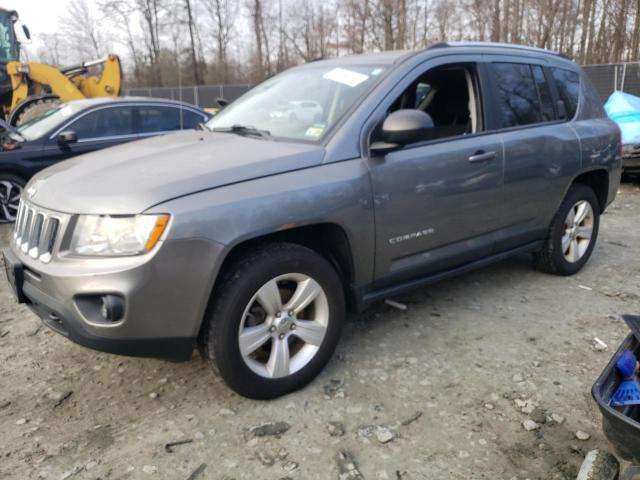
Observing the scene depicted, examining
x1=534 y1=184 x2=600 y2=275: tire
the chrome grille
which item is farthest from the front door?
the chrome grille

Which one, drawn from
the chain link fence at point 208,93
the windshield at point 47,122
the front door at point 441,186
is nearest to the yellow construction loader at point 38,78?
the windshield at point 47,122

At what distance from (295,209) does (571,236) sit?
2.92 metres

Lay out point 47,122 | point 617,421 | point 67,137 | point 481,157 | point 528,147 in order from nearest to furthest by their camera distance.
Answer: point 617,421
point 481,157
point 528,147
point 67,137
point 47,122

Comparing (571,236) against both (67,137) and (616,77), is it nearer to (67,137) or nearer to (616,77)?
(67,137)

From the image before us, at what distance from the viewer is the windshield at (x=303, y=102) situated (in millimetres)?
2988

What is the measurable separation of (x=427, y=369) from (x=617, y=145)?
9.89 feet

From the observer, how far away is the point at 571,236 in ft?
14.4

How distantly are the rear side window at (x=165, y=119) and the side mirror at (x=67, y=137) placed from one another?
0.98m

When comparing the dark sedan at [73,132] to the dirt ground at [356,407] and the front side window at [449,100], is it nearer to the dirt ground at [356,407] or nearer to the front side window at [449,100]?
the dirt ground at [356,407]

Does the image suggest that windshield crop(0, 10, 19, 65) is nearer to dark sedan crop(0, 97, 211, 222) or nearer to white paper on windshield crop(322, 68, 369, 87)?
dark sedan crop(0, 97, 211, 222)

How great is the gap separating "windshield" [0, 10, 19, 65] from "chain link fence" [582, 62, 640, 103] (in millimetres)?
15399

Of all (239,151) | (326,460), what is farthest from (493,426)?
(239,151)

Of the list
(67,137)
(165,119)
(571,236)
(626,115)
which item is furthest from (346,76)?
(626,115)

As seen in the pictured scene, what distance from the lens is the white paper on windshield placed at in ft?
10.3
